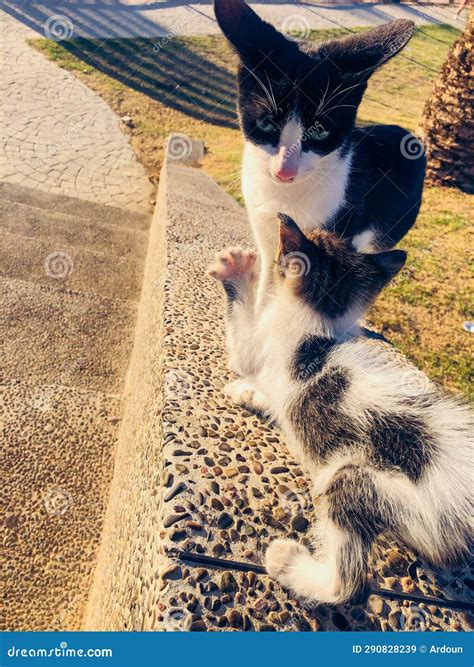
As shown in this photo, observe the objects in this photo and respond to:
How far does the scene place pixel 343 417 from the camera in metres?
2.20

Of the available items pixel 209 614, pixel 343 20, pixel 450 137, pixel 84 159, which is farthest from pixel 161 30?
pixel 209 614

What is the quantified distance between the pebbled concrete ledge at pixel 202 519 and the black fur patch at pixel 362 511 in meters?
0.24

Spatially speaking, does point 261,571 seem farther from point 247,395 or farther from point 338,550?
point 247,395

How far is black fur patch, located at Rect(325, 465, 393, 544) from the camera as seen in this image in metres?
1.90

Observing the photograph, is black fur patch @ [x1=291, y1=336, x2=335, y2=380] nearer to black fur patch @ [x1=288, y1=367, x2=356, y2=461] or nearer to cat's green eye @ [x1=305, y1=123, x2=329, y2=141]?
black fur patch @ [x1=288, y1=367, x2=356, y2=461]

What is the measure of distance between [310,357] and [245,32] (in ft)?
5.94

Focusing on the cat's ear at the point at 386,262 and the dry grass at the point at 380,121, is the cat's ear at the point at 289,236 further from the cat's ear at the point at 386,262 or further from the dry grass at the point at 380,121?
the dry grass at the point at 380,121

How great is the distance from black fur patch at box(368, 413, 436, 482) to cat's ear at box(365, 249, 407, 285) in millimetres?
763

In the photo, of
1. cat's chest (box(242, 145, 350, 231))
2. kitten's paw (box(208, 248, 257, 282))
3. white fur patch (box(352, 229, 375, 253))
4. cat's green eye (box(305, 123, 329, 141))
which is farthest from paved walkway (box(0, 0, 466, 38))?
kitten's paw (box(208, 248, 257, 282))

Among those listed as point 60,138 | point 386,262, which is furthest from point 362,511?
point 60,138

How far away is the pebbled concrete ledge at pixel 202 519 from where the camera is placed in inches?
70.1

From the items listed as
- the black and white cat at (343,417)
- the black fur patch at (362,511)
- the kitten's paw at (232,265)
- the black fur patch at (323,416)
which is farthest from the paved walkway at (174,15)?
the black fur patch at (362,511)

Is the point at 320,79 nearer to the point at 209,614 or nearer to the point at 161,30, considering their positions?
the point at 209,614
